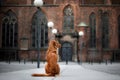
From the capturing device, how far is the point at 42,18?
56.6 meters

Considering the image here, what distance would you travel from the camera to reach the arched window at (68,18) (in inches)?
2186

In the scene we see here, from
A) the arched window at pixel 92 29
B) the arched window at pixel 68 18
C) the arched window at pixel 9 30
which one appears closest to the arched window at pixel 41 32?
the arched window at pixel 9 30

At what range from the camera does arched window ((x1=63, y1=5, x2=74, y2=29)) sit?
55.5 m

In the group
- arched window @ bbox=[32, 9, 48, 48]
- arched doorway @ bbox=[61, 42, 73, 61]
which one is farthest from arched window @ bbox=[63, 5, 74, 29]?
arched window @ bbox=[32, 9, 48, 48]

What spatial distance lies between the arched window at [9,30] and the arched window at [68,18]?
8.28m

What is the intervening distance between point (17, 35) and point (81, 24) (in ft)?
35.7

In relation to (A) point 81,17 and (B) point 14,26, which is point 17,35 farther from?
(A) point 81,17

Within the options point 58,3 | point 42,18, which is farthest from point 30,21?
point 58,3

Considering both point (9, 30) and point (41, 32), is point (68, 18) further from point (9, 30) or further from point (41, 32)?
point (9, 30)

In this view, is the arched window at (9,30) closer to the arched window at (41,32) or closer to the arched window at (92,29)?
the arched window at (41,32)

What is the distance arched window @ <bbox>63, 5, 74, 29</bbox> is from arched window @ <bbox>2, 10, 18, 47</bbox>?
8276mm

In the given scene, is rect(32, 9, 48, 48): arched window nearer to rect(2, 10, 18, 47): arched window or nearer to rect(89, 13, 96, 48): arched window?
rect(2, 10, 18, 47): arched window

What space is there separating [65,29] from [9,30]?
9.42m

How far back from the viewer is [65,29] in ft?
182
